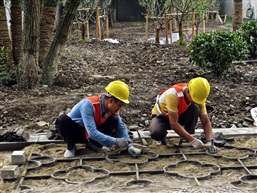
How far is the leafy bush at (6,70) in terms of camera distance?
9.50 metres

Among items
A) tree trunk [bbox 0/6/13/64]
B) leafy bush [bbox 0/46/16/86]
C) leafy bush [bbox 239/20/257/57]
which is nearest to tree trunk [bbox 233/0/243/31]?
leafy bush [bbox 239/20/257/57]

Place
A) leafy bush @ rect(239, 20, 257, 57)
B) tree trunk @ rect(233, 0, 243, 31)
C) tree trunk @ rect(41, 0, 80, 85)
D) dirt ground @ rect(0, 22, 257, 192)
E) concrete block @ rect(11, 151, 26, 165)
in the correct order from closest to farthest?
dirt ground @ rect(0, 22, 257, 192)
concrete block @ rect(11, 151, 26, 165)
tree trunk @ rect(41, 0, 80, 85)
leafy bush @ rect(239, 20, 257, 57)
tree trunk @ rect(233, 0, 243, 31)

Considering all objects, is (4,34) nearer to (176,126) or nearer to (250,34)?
(176,126)

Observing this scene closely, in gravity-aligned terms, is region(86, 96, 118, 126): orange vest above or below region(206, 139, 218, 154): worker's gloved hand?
above

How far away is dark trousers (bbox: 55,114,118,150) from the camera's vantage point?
216 inches

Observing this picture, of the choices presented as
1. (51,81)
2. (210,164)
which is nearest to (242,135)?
(210,164)

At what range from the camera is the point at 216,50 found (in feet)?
31.9

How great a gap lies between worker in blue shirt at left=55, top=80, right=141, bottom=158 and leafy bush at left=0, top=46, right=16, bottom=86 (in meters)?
4.21

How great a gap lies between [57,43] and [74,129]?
4130 mm

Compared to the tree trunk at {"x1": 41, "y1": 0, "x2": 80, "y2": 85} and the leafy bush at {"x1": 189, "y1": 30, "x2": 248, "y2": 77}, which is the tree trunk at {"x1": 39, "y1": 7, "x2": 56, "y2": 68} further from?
the leafy bush at {"x1": 189, "y1": 30, "x2": 248, "y2": 77}

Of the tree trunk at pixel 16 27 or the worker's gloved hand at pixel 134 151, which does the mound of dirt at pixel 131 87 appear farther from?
the worker's gloved hand at pixel 134 151

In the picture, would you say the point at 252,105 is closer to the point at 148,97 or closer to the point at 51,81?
the point at 148,97

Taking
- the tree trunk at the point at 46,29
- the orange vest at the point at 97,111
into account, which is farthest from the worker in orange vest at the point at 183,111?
the tree trunk at the point at 46,29

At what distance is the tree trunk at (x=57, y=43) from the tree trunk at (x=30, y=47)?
30 cm
